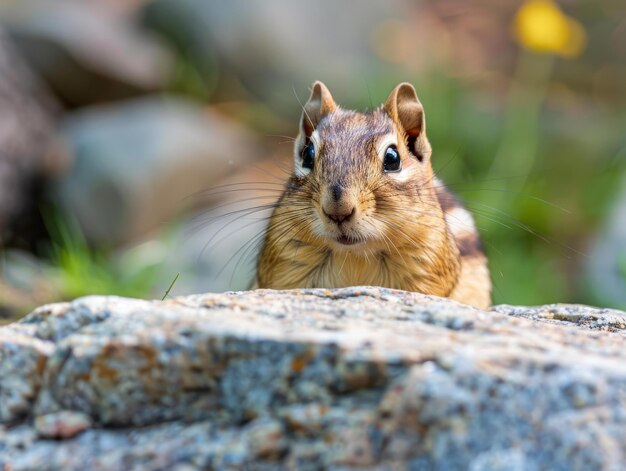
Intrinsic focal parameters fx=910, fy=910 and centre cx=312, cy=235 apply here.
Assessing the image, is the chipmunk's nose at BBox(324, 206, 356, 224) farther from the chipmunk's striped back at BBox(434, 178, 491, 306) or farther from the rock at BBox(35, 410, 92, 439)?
the rock at BBox(35, 410, 92, 439)

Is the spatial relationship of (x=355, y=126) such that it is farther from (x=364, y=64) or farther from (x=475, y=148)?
(x=364, y=64)

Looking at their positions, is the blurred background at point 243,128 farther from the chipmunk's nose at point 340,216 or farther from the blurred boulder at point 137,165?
the chipmunk's nose at point 340,216

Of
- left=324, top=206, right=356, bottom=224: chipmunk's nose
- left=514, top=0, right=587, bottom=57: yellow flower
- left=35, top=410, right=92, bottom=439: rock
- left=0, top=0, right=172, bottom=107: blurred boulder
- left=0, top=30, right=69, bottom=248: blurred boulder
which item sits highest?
left=0, top=0, right=172, bottom=107: blurred boulder

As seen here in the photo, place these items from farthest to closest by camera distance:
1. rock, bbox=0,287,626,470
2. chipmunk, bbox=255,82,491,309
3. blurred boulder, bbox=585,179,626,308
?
blurred boulder, bbox=585,179,626,308
chipmunk, bbox=255,82,491,309
rock, bbox=0,287,626,470

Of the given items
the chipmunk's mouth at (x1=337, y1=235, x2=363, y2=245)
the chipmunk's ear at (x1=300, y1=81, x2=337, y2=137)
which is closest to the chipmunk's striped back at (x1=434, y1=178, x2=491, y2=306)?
the chipmunk's ear at (x1=300, y1=81, x2=337, y2=137)

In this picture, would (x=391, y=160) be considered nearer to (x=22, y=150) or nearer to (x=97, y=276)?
(x=97, y=276)

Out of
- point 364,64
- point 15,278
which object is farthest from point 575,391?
point 364,64
